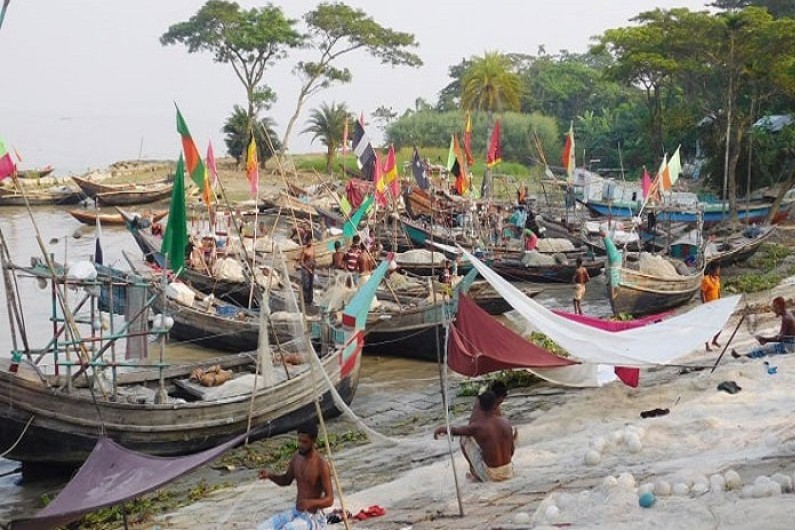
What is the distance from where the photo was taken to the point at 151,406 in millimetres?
9984

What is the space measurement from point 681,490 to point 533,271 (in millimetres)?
15088

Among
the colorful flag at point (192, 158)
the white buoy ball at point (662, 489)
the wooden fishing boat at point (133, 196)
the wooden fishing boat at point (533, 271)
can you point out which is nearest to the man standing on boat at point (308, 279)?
the colorful flag at point (192, 158)

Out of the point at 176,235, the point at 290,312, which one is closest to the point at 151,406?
the point at 290,312

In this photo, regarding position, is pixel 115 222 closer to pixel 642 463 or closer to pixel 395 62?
pixel 395 62

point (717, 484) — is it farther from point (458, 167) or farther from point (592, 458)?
point (458, 167)

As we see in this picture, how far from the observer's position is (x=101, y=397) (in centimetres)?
1006

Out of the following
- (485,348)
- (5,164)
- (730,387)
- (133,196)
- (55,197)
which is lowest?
(730,387)

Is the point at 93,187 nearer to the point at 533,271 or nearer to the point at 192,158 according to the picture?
the point at 533,271

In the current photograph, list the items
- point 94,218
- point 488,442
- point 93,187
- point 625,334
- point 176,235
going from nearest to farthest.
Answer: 1. point 488,442
2. point 176,235
3. point 625,334
4. point 94,218
5. point 93,187

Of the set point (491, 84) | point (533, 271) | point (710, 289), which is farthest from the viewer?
point (491, 84)

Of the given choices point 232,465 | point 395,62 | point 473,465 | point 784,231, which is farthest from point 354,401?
point 395,62

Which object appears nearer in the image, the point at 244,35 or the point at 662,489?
the point at 662,489

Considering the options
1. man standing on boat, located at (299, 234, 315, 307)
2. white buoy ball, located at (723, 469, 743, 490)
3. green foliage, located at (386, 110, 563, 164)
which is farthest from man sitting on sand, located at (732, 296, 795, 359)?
green foliage, located at (386, 110, 563, 164)

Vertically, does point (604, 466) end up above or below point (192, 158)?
below
